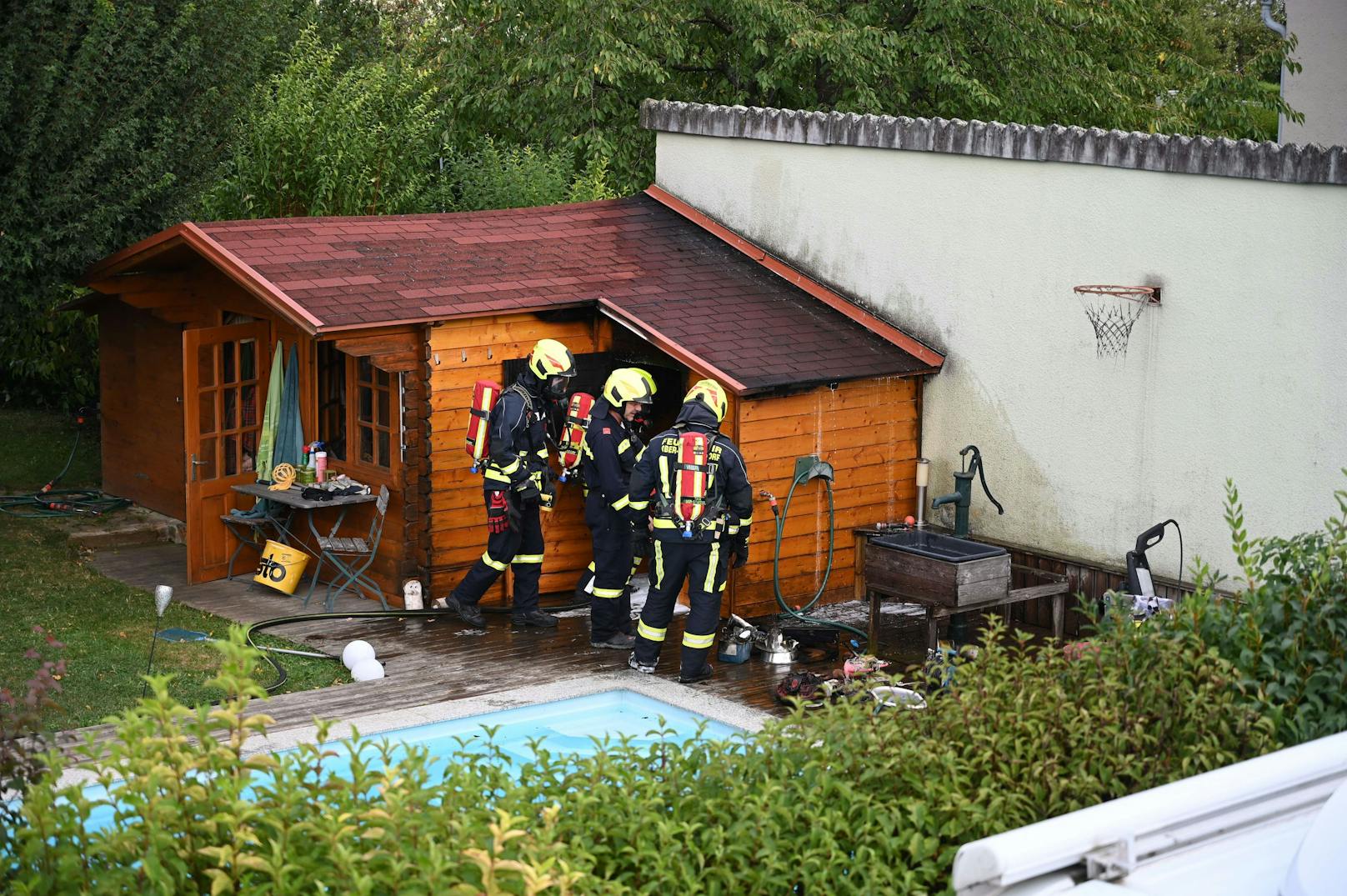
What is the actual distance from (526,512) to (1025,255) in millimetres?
3913

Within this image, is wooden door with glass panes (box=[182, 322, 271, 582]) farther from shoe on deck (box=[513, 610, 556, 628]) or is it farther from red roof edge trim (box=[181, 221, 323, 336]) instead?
shoe on deck (box=[513, 610, 556, 628])

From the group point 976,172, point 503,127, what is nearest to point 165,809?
point 976,172

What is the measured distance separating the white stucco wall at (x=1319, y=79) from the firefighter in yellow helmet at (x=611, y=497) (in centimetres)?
853

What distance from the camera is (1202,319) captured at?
10.4 metres

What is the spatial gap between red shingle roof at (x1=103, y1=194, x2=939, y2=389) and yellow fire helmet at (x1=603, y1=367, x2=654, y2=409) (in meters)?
0.66

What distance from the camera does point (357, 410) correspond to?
39.7 ft

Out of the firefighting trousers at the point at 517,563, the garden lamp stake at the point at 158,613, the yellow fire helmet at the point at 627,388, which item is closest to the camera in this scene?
the garden lamp stake at the point at 158,613

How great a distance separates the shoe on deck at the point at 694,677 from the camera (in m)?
10.1

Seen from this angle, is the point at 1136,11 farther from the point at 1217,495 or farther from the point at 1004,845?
the point at 1004,845

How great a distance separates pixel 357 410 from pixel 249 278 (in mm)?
1477

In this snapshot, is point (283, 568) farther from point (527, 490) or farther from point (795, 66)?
point (795, 66)

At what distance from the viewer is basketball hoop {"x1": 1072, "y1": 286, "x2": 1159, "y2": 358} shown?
10719 mm

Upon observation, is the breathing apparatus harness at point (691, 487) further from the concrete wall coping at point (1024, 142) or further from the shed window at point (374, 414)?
the concrete wall coping at point (1024, 142)

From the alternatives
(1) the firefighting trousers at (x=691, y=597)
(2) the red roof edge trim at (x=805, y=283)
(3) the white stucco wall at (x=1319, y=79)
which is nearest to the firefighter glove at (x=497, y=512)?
(1) the firefighting trousers at (x=691, y=597)
